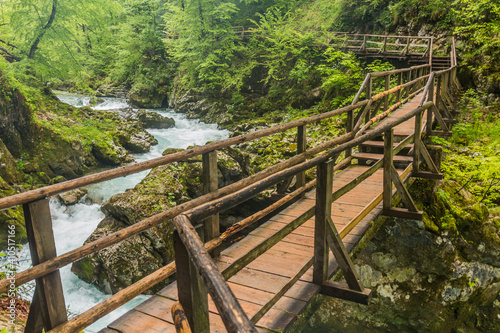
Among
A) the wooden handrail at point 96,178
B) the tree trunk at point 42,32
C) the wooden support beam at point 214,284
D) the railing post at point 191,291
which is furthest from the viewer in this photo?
the tree trunk at point 42,32

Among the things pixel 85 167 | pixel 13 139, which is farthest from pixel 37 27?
pixel 85 167

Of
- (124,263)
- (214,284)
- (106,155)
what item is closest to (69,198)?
(106,155)

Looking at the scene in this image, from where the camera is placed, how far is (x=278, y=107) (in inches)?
647

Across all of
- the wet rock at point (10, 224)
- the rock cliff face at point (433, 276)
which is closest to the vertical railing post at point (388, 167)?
the rock cliff face at point (433, 276)

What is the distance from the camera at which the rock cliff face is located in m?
6.00

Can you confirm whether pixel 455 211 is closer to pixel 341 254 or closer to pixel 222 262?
pixel 341 254

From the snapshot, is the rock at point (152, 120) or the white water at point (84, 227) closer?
the white water at point (84, 227)

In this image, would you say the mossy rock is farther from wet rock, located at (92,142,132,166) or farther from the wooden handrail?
wet rock, located at (92,142,132,166)

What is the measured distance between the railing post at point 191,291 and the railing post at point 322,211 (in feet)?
4.45

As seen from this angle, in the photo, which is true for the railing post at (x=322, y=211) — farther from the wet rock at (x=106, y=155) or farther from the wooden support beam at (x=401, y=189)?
the wet rock at (x=106, y=155)

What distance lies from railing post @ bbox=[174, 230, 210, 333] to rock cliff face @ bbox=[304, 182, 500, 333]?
18.7 feet

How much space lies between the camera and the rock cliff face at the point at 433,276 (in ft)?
19.7

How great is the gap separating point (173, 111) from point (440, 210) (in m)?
18.3

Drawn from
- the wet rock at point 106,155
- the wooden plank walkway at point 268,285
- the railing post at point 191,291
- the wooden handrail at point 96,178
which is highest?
the wooden handrail at point 96,178
